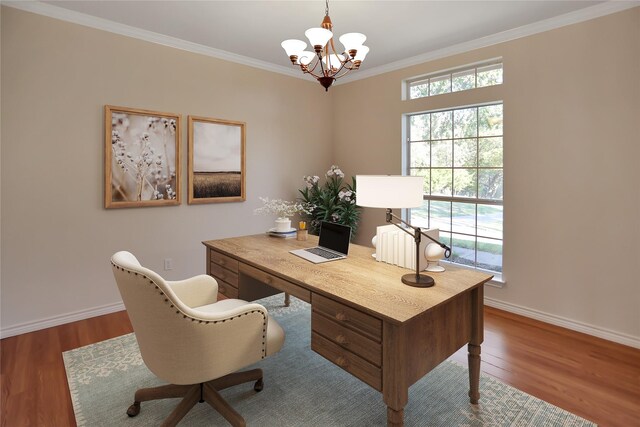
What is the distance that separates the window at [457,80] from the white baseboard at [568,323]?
2143 mm

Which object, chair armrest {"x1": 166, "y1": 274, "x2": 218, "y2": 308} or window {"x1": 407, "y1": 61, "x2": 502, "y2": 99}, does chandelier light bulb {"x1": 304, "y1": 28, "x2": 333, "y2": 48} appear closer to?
chair armrest {"x1": 166, "y1": 274, "x2": 218, "y2": 308}

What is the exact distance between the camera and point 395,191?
1.78 meters

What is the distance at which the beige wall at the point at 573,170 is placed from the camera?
265 centimetres

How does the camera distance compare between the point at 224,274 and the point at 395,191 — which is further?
the point at 224,274

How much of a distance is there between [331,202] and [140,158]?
2.16 meters

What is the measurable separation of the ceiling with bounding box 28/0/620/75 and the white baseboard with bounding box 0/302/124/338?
255 cm

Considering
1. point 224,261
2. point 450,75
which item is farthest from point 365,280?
point 450,75

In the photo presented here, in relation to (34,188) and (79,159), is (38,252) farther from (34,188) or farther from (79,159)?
(79,159)

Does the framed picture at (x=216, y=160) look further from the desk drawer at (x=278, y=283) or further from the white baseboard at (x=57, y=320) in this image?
the desk drawer at (x=278, y=283)

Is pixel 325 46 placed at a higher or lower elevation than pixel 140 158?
higher

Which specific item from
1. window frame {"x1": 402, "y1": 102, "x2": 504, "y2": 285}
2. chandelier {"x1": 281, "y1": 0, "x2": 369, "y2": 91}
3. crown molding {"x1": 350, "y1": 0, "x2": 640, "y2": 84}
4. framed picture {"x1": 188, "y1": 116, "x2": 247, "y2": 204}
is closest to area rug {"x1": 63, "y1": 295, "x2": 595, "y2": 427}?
window frame {"x1": 402, "y1": 102, "x2": 504, "y2": 285}

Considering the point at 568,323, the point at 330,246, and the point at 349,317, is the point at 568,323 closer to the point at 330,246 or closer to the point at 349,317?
the point at 330,246

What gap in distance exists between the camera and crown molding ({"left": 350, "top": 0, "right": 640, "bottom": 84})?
264 centimetres

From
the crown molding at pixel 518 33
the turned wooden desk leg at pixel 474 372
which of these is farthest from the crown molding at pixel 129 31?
the turned wooden desk leg at pixel 474 372
